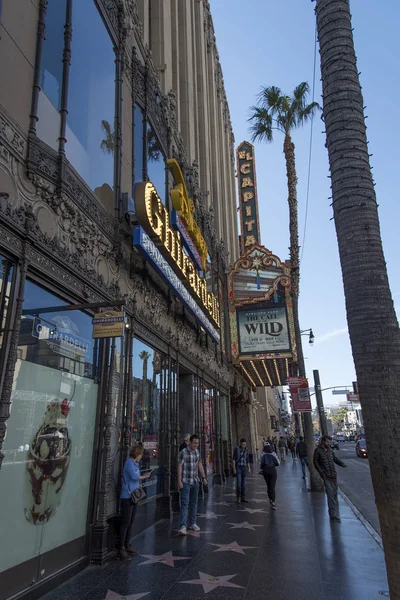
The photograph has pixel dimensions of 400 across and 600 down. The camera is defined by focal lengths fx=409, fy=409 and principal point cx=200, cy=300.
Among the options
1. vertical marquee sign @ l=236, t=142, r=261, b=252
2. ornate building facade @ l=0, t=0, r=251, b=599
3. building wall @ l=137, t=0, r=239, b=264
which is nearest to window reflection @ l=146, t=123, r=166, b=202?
ornate building facade @ l=0, t=0, r=251, b=599

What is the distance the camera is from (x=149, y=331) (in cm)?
1066

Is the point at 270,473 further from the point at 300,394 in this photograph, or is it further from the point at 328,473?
the point at 300,394

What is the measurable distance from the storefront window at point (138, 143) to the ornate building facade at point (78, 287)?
2.4 inches

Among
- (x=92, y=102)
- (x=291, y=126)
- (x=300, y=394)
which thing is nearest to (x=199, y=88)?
(x=291, y=126)

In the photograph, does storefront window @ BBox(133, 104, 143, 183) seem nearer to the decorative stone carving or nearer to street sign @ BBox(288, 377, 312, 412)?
the decorative stone carving

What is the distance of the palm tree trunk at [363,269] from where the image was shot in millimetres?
3873

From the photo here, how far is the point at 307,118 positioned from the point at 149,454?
19.1 m

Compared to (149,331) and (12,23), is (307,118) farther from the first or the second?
(12,23)

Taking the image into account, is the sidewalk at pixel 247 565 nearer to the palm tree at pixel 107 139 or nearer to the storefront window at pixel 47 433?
the storefront window at pixel 47 433

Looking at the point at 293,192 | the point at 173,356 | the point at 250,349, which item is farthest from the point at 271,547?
the point at 293,192

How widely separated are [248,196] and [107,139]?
23244 mm

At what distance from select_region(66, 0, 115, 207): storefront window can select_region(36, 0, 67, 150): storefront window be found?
387mm

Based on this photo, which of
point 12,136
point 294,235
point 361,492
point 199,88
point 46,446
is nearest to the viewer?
point 12,136

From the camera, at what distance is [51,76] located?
6.85 metres
